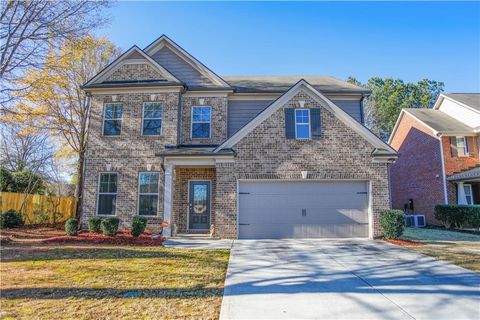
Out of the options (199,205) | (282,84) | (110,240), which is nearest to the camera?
(110,240)

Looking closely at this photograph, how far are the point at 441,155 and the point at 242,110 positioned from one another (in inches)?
492

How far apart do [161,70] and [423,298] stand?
13.0 metres

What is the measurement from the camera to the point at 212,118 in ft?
46.8

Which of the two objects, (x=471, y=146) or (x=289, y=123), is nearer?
(x=289, y=123)

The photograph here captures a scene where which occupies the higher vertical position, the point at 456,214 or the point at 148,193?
the point at 148,193

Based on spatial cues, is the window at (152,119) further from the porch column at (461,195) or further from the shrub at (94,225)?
the porch column at (461,195)

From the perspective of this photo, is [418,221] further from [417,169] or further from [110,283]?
[110,283]

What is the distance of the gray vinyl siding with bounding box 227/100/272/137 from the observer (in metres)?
14.6

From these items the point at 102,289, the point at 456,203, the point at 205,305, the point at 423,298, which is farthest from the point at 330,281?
the point at 456,203

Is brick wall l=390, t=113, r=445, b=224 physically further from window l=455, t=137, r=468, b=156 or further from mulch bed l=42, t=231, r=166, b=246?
mulch bed l=42, t=231, r=166, b=246

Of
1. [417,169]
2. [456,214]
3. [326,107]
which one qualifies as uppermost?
[326,107]

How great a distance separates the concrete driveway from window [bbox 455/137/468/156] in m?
12.5

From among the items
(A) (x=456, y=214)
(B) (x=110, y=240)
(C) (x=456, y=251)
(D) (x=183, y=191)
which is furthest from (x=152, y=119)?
(A) (x=456, y=214)

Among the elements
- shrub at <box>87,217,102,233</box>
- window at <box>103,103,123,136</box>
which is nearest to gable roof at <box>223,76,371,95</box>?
window at <box>103,103,123,136</box>
